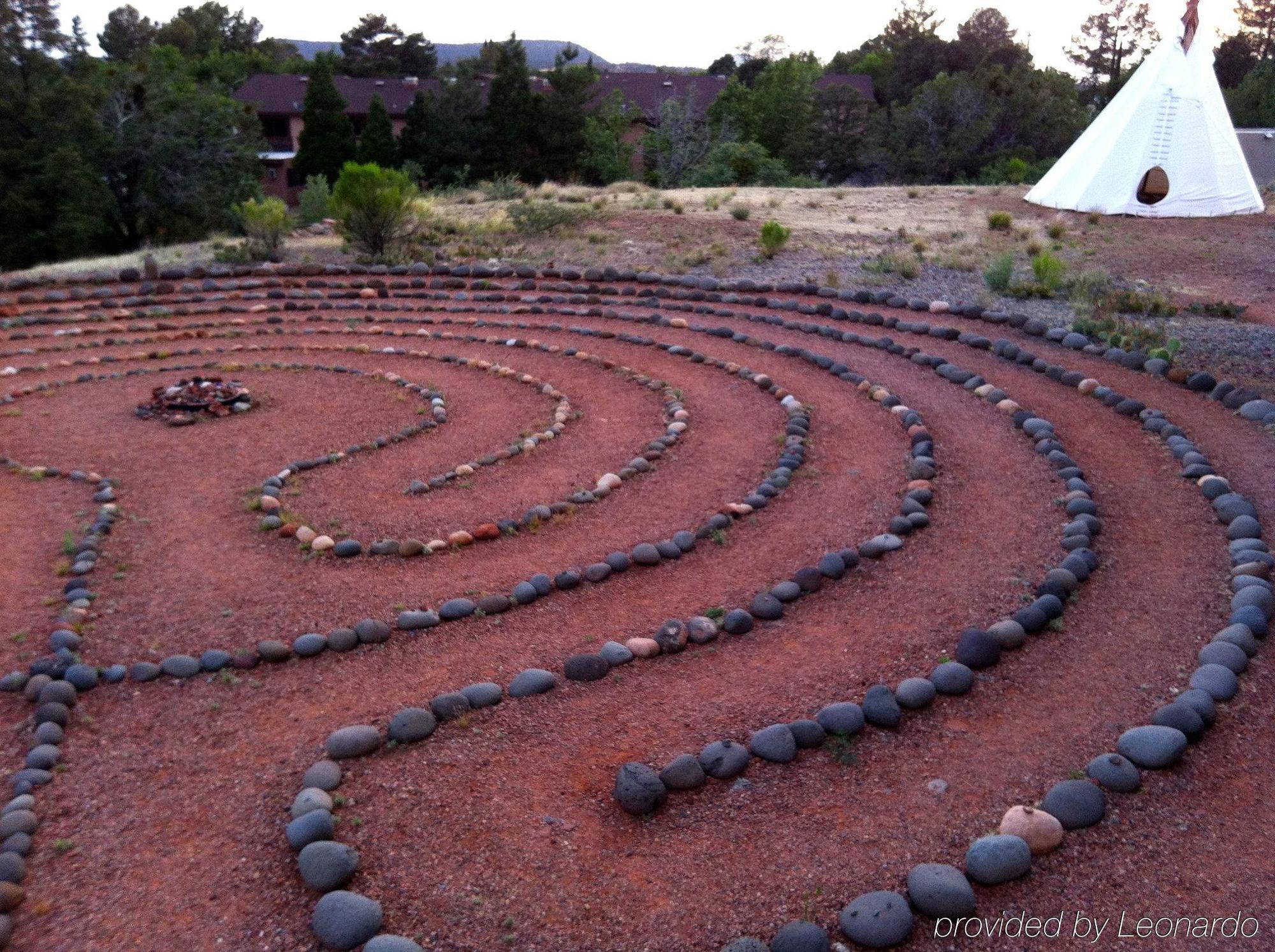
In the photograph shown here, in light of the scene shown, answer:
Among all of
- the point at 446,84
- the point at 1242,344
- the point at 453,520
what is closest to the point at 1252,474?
the point at 1242,344

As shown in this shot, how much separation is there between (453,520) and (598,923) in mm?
4351

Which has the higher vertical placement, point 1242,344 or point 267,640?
point 1242,344

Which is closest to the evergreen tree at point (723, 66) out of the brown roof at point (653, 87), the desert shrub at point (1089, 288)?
the brown roof at point (653, 87)

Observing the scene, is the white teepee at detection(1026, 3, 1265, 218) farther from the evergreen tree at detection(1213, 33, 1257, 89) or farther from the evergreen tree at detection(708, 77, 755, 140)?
the evergreen tree at detection(1213, 33, 1257, 89)

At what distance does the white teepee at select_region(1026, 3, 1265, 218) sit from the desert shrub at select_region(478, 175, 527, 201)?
40.4ft

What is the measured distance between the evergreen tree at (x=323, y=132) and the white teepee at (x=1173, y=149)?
28.8 metres

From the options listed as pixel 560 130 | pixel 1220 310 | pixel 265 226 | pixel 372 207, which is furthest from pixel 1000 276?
pixel 560 130

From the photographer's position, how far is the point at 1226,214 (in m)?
20.9

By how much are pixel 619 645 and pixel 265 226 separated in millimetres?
14908

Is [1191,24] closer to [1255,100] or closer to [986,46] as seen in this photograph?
[1255,100]

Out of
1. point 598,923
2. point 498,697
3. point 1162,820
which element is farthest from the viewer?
point 498,697

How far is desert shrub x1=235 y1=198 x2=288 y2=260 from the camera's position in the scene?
18.5 metres

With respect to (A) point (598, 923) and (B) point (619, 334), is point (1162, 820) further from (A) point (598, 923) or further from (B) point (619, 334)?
(B) point (619, 334)

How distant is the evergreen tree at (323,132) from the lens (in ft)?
133
